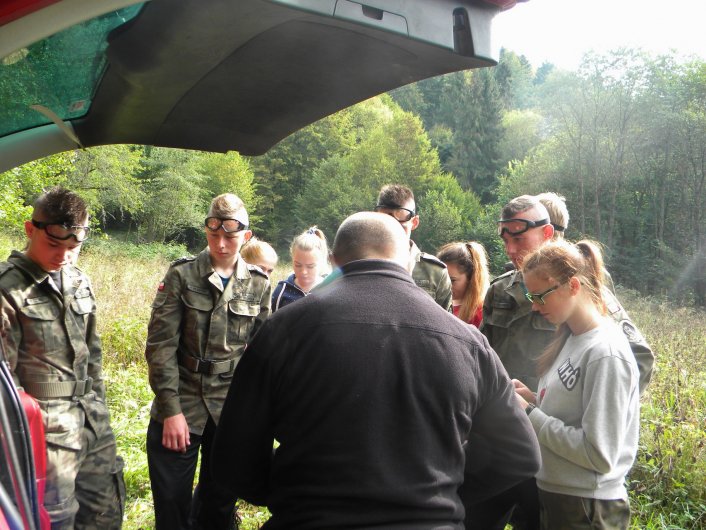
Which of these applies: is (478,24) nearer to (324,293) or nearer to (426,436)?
(324,293)

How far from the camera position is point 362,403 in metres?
1.62

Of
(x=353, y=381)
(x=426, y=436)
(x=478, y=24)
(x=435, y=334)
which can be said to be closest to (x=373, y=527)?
(x=426, y=436)

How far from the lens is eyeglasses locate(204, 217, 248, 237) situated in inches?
132

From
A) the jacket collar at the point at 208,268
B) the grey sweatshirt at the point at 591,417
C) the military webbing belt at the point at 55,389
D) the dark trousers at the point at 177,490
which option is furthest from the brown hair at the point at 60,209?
the grey sweatshirt at the point at 591,417

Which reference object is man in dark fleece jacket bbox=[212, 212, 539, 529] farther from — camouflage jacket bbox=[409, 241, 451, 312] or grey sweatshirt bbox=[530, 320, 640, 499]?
camouflage jacket bbox=[409, 241, 451, 312]

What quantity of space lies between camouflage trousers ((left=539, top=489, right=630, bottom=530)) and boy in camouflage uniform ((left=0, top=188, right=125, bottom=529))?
7.65 feet

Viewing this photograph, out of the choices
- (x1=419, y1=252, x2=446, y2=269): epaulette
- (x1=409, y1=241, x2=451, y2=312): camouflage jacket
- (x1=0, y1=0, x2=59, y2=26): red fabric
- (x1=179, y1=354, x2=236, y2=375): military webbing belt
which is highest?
(x1=0, y1=0, x2=59, y2=26): red fabric

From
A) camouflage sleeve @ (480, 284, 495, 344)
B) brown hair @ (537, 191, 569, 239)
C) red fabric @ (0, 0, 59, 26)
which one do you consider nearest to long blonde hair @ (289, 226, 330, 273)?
camouflage sleeve @ (480, 284, 495, 344)

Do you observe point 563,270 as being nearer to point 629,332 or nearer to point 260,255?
point 629,332

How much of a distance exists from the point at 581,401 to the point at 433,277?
173cm

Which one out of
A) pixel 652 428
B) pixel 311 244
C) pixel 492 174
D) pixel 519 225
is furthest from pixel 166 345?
pixel 492 174

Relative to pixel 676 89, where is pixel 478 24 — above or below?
below

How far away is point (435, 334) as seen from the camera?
1.70m

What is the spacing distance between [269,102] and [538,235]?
194 cm
